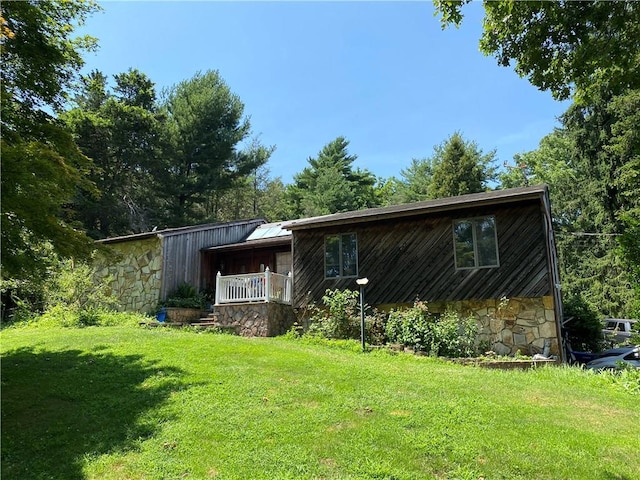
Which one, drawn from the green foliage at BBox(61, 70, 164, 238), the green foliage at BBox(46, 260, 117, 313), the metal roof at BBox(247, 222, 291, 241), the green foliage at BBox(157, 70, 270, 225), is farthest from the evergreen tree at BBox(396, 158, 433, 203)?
the green foliage at BBox(46, 260, 117, 313)

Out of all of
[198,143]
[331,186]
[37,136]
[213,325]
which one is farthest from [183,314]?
[331,186]

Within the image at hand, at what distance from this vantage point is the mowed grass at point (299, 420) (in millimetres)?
4930

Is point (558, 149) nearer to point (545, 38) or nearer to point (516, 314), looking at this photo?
point (516, 314)

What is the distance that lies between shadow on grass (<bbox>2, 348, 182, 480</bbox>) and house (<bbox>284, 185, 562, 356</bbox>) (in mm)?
6708

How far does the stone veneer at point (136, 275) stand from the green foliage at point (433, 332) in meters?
9.05

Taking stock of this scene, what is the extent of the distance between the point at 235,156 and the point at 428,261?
2338 centimetres

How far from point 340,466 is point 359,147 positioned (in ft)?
115

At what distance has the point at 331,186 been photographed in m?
34.2

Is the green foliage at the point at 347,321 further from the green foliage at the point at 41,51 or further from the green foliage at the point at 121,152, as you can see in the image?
the green foliage at the point at 121,152

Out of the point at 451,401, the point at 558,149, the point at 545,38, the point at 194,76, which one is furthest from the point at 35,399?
the point at 558,149

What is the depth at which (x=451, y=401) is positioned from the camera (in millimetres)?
6824

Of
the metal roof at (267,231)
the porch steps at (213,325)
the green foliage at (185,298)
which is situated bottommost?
the porch steps at (213,325)

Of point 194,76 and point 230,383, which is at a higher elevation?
point 194,76

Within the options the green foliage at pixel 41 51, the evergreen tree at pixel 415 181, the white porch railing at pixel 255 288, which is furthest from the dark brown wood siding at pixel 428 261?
the evergreen tree at pixel 415 181
